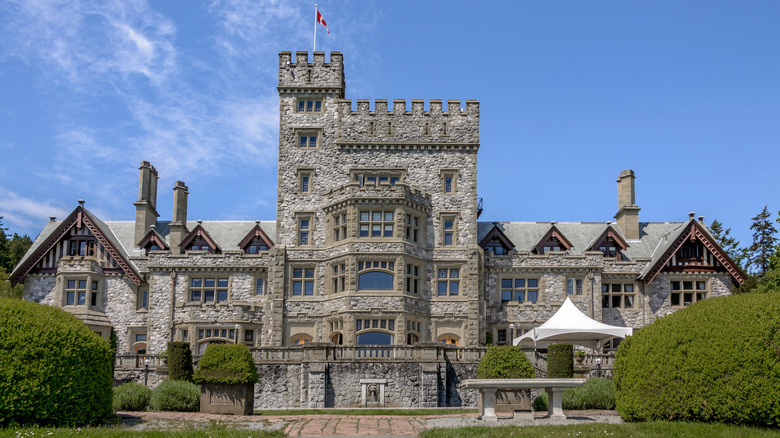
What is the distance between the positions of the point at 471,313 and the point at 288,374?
11402 millimetres

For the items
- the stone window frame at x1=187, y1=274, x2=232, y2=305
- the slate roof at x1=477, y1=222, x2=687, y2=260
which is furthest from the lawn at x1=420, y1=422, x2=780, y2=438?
the slate roof at x1=477, y1=222, x2=687, y2=260

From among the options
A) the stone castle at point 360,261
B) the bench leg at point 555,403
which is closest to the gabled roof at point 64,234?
the stone castle at point 360,261

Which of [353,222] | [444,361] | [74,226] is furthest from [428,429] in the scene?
[74,226]

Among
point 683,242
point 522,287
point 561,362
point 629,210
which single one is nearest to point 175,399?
point 561,362

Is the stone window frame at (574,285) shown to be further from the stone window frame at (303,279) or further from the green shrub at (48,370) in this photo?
the green shrub at (48,370)

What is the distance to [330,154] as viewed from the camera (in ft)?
137

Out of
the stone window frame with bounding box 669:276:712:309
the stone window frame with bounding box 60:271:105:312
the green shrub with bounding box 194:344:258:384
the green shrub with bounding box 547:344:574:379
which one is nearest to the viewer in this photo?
the green shrub with bounding box 194:344:258:384

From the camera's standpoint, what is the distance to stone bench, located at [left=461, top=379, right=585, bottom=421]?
786 inches

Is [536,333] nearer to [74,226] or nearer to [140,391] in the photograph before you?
[140,391]

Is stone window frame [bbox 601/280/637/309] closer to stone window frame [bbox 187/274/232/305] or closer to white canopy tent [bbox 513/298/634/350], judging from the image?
white canopy tent [bbox 513/298/634/350]

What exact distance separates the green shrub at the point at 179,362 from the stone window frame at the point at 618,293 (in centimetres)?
2356

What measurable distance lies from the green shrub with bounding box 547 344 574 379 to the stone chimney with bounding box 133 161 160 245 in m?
26.8

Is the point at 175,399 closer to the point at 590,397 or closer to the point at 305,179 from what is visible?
the point at 590,397

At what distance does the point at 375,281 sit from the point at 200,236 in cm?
1202
